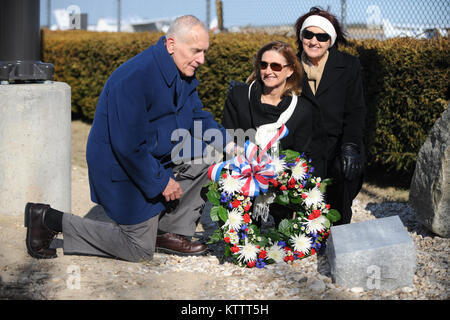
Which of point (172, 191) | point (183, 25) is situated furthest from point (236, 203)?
point (183, 25)

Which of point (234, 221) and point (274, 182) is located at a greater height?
point (274, 182)

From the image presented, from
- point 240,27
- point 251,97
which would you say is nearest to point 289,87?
point 251,97

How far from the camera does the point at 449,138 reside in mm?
4207

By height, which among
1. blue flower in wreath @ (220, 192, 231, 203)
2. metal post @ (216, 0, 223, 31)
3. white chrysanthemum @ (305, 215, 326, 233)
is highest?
metal post @ (216, 0, 223, 31)

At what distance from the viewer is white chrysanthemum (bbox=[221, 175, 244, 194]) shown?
12.3 feet

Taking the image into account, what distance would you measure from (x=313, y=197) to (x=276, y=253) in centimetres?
46

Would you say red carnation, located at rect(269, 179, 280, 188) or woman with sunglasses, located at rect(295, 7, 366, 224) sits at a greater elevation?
woman with sunglasses, located at rect(295, 7, 366, 224)

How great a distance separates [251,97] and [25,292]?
1.97 metres

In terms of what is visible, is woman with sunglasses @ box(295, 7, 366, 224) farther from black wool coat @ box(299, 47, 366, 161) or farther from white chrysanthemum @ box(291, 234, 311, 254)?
→ white chrysanthemum @ box(291, 234, 311, 254)

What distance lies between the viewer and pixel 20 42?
4.75 m

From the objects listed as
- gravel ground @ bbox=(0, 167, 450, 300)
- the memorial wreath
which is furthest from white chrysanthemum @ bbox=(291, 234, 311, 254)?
gravel ground @ bbox=(0, 167, 450, 300)

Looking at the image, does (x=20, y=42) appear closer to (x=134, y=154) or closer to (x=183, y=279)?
(x=134, y=154)

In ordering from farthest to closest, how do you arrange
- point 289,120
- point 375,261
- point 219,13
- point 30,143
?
1. point 219,13
2. point 30,143
3. point 289,120
4. point 375,261

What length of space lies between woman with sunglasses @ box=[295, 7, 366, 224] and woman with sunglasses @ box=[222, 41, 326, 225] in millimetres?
200
